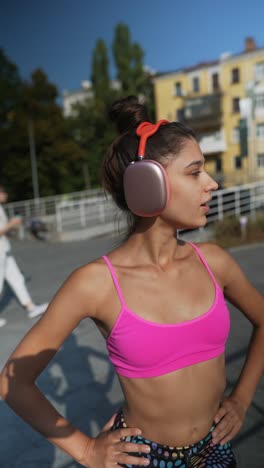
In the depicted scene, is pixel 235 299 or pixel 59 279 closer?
pixel 235 299

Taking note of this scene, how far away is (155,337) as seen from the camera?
1.22 meters

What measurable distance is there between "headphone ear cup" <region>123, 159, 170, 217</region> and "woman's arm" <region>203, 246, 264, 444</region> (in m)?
0.36

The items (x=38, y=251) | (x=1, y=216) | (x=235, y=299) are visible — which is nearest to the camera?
(x=235, y=299)

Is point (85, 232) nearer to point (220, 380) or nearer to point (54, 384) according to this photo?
point (54, 384)

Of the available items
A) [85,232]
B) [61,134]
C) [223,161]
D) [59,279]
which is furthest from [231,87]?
[59,279]

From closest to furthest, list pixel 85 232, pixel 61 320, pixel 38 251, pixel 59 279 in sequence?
1. pixel 61 320
2. pixel 59 279
3. pixel 38 251
4. pixel 85 232

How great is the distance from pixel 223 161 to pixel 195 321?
39.7 m

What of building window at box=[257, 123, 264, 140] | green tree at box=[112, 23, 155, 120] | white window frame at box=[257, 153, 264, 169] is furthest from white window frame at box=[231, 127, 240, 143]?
green tree at box=[112, 23, 155, 120]

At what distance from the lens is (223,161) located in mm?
39438

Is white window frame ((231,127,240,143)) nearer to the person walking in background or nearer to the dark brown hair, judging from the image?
the person walking in background

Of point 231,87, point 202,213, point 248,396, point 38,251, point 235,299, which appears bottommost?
point 38,251

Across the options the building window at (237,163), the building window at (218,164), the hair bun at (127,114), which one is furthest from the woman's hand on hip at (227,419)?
the building window at (218,164)

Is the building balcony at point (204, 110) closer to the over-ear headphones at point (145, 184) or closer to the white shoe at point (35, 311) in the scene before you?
the white shoe at point (35, 311)

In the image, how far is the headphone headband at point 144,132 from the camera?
126cm
